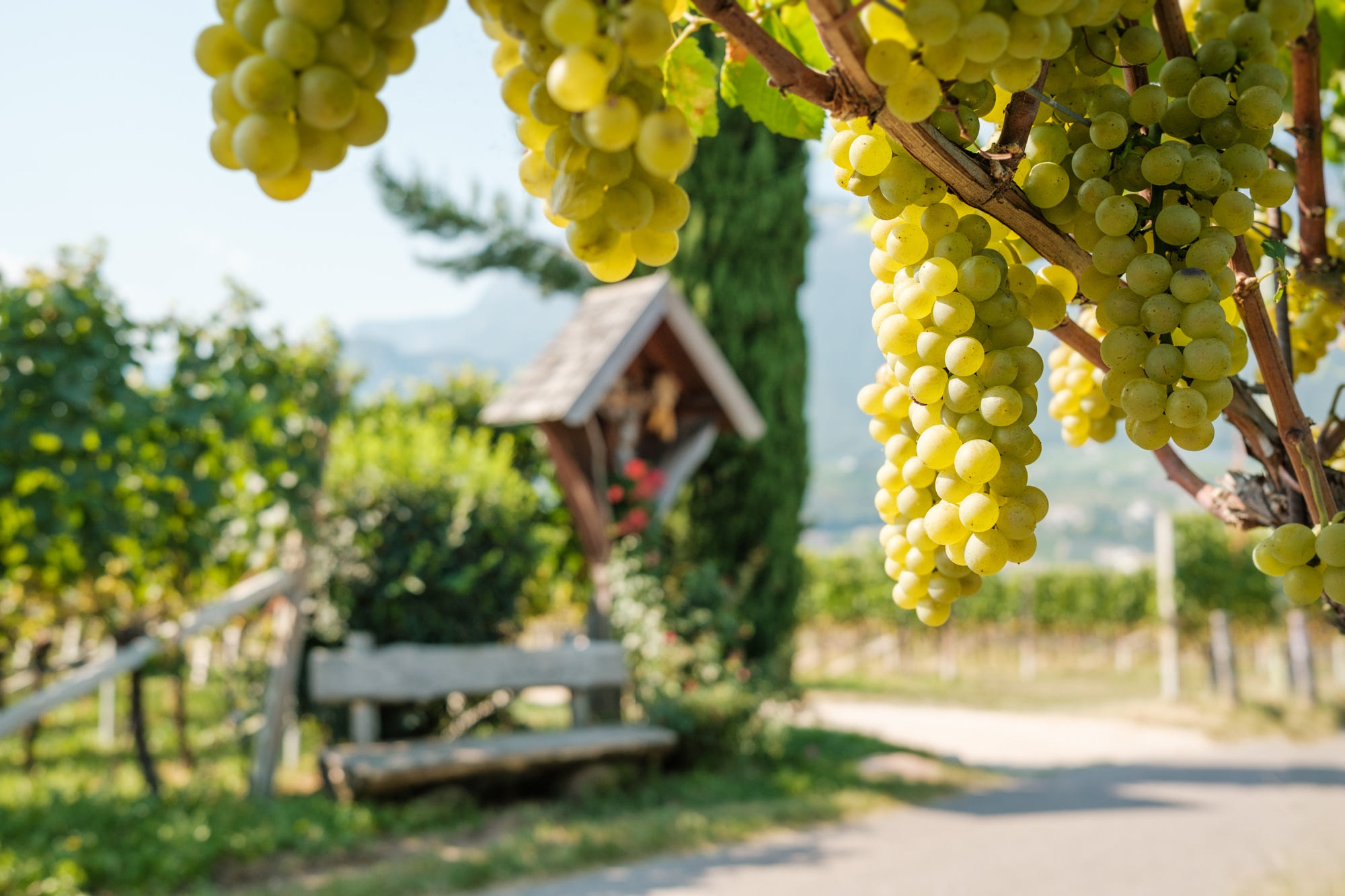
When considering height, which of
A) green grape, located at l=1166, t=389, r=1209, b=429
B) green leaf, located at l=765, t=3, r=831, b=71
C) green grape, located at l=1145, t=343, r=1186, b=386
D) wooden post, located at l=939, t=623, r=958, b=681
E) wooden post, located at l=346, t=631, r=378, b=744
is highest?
green leaf, located at l=765, t=3, r=831, b=71

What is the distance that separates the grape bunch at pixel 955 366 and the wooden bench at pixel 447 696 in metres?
4.60

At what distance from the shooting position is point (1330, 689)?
44.3 feet

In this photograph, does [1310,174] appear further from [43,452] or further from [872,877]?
[43,452]

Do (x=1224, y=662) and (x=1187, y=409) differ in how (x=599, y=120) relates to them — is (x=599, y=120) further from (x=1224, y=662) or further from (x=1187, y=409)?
(x=1224, y=662)

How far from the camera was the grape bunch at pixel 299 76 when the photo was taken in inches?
18.0

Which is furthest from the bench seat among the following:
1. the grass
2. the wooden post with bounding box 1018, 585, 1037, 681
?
the wooden post with bounding box 1018, 585, 1037, 681

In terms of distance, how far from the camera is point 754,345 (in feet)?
24.9

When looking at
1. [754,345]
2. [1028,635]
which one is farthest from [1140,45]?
[1028,635]

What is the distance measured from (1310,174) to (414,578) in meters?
5.41

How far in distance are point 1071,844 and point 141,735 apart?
16.4 ft

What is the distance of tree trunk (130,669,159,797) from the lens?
4.70 metres

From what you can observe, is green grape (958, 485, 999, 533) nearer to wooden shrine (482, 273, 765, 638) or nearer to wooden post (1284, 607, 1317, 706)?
wooden shrine (482, 273, 765, 638)

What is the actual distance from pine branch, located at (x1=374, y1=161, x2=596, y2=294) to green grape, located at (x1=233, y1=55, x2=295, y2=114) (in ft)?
32.4

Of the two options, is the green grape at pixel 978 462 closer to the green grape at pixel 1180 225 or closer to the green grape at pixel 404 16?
the green grape at pixel 1180 225
